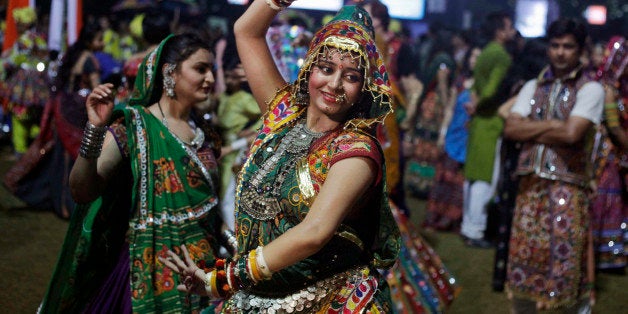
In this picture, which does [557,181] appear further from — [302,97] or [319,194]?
[319,194]

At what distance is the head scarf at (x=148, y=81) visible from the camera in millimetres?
3594

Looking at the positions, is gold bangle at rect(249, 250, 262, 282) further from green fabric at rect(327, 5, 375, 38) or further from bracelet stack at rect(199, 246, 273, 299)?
green fabric at rect(327, 5, 375, 38)

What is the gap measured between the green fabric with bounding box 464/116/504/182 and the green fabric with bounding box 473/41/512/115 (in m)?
0.25

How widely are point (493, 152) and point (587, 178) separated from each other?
127 inches

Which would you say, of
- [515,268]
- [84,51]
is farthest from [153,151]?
[84,51]

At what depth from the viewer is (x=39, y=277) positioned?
5.51 m

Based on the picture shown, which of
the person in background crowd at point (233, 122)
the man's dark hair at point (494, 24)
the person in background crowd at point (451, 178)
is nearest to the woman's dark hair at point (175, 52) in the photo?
the person in background crowd at point (233, 122)

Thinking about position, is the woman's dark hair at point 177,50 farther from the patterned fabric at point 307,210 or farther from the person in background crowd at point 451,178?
the person in background crowd at point 451,178

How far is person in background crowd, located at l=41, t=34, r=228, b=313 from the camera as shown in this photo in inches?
131

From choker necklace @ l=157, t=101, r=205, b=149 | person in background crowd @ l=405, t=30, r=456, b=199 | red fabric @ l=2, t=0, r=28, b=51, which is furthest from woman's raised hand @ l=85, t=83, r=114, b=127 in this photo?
red fabric @ l=2, t=0, r=28, b=51

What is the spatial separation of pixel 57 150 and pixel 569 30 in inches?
212

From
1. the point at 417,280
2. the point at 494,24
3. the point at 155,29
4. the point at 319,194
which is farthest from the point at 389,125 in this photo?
the point at 494,24

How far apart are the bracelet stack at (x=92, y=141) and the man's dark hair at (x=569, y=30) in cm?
259

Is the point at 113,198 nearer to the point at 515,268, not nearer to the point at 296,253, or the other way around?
the point at 296,253
